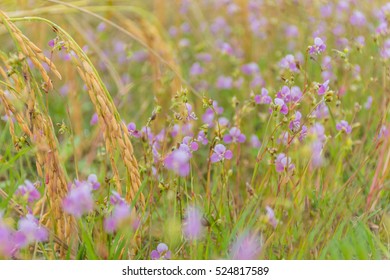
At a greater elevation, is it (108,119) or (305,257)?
(108,119)

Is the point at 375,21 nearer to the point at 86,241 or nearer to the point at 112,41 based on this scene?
the point at 112,41

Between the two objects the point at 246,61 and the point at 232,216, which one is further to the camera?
the point at 246,61

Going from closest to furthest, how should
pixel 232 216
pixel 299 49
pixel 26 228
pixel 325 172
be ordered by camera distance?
pixel 26 228 → pixel 232 216 → pixel 325 172 → pixel 299 49

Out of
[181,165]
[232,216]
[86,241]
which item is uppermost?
[181,165]

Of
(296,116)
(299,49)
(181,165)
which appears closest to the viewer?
(181,165)

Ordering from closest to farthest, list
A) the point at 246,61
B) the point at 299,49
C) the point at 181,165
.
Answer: the point at 181,165, the point at 299,49, the point at 246,61

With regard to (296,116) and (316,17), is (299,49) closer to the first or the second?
(316,17)

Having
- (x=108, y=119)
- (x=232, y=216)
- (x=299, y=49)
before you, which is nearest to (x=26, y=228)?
(x=108, y=119)
